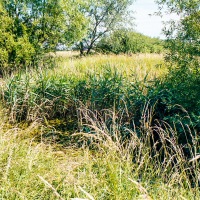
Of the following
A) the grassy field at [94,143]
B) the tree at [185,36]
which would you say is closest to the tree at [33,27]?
the grassy field at [94,143]

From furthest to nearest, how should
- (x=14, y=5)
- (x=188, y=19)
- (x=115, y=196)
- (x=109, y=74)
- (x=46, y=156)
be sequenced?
(x=14, y=5), (x=109, y=74), (x=188, y=19), (x=46, y=156), (x=115, y=196)

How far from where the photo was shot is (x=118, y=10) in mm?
20344

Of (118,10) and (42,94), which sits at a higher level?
(118,10)

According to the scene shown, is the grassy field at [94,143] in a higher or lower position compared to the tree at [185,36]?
lower

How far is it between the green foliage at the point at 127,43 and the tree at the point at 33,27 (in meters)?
7.98

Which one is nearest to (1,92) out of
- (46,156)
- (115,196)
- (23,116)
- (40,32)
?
(23,116)

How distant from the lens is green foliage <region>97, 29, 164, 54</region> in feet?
63.5

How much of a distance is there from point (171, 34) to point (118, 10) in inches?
684

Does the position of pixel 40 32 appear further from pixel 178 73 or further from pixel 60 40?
pixel 178 73

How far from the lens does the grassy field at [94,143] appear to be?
260cm

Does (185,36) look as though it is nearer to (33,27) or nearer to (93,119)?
(93,119)

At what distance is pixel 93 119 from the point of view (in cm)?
500

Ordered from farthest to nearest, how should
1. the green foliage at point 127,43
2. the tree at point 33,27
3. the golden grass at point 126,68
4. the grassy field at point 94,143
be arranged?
the green foliage at point 127,43 → the tree at point 33,27 → the golden grass at point 126,68 → the grassy field at point 94,143

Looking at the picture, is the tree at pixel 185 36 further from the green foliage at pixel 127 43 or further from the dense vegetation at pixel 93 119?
the green foliage at pixel 127 43
